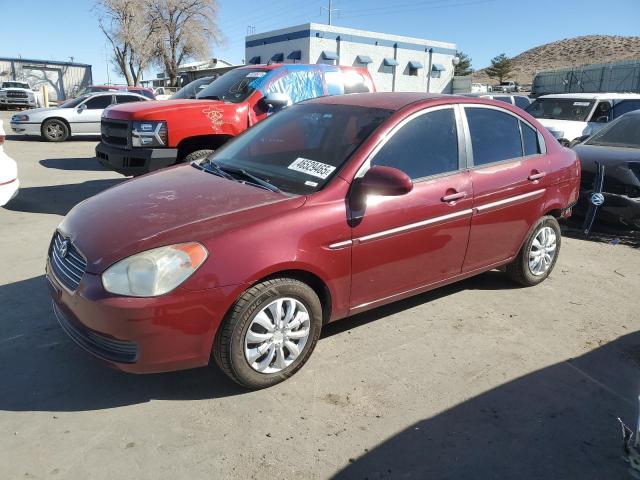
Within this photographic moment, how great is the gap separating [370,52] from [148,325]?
106 feet

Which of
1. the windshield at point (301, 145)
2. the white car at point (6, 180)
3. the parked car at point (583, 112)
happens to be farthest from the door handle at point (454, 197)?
the parked car at point (583, 112)

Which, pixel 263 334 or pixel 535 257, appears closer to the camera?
pixel 263 334

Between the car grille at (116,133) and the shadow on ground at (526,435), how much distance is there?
554 cm

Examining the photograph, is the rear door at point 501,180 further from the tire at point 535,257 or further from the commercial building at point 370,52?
the commercial building at point 370,52

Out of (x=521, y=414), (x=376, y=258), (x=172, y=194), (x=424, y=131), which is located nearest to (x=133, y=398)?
(x=172, y=194)

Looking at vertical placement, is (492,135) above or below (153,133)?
above

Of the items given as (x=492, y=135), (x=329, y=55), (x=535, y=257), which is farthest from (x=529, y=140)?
(x=329, y=55)

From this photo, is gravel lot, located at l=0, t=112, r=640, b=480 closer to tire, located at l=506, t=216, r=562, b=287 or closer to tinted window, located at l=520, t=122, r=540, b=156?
tire, located at l=506, t=216, r=562, b=287

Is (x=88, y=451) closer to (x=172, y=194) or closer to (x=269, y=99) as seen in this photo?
(x=172, y=194)

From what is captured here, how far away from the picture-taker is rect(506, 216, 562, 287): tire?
454 centimetres

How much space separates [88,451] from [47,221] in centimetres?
467

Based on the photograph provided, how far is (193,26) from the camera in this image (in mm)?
47125

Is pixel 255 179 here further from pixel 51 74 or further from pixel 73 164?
pixel 51 74

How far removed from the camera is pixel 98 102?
49.9ft
